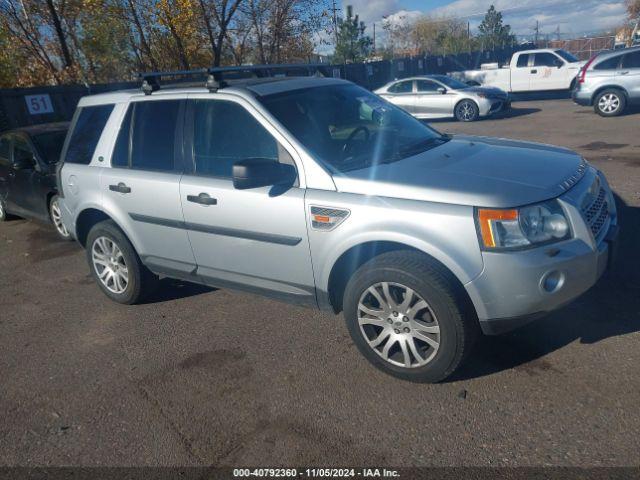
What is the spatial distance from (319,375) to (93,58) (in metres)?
19.6

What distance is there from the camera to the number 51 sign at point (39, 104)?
1432 cm

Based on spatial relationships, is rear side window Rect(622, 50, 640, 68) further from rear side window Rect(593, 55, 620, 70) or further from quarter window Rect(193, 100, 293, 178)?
quarter window Rect(193, 100, 293, 178)

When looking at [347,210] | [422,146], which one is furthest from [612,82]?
[347,210]

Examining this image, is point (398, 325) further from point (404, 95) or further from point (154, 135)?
point (404, 95)

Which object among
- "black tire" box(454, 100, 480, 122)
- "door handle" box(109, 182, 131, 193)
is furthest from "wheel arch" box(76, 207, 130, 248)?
"black tire" box(454, 100, 480, 122)

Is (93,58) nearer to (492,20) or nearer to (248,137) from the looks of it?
(248,137)

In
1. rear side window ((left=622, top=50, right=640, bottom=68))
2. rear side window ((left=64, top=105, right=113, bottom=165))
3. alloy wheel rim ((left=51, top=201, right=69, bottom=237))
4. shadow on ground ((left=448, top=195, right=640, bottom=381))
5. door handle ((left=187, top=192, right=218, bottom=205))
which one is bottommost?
shadow on ground ((left=448, top=195, right=640, bottom=381))

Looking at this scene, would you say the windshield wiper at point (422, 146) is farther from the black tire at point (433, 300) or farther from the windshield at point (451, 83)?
the windshield at point (451, 83)

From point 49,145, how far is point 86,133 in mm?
2978

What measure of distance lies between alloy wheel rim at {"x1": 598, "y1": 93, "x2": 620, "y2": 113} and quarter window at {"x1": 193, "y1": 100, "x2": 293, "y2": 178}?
1267cm

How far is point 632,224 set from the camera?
546cm

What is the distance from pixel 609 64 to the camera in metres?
13.3

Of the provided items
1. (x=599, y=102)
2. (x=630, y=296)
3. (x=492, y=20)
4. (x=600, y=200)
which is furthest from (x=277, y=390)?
(x=492, y=20)

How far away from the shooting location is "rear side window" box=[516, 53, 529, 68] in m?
19.1
